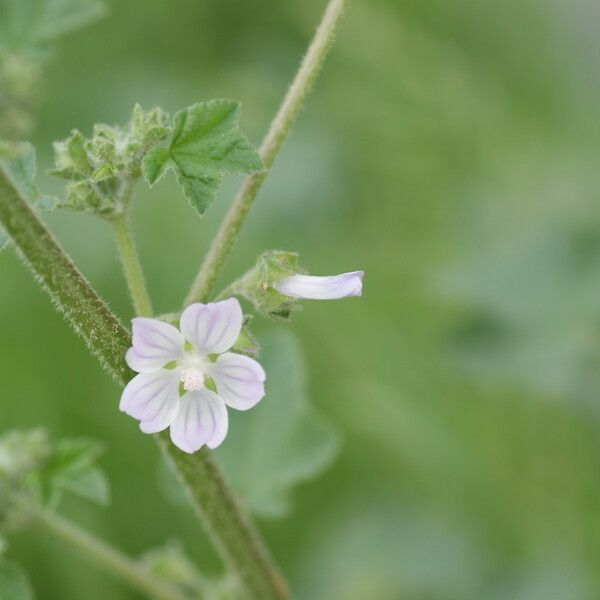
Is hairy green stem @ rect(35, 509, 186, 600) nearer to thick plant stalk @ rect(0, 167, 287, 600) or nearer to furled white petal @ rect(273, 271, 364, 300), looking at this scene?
thick plant stalk @ rect(0, 167, 287, 600)

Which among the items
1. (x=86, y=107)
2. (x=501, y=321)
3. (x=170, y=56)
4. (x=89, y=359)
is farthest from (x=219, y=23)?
(x=501, y=321)

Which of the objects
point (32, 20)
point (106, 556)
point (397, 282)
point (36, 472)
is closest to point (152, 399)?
point (36, 472)

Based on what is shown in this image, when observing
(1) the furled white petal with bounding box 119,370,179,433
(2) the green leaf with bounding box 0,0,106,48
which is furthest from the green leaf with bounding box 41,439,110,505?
(2) the green leaf with bounding box 0,0,106,48

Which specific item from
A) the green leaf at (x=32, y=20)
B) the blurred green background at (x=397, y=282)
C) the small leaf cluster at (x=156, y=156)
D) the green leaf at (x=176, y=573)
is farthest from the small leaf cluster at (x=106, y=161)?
the blurred green background at (x=397, y=282)

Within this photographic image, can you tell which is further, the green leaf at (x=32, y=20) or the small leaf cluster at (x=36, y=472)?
the green leaf at (x=32, y=20)

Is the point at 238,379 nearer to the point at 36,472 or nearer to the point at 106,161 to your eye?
the point at 106,161

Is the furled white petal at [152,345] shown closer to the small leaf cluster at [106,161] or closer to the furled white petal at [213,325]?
the furled white petal at [213,325]
